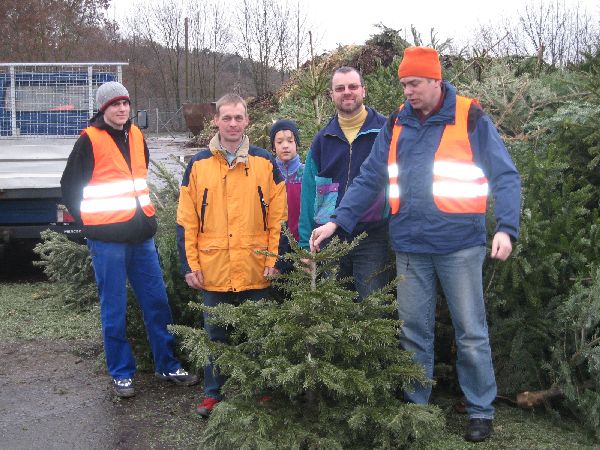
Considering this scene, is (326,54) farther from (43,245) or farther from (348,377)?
Result: (348,377)

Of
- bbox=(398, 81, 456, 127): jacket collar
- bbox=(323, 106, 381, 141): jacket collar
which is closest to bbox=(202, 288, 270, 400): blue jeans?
bbox=(323, 106, 381, 141): jacket collar

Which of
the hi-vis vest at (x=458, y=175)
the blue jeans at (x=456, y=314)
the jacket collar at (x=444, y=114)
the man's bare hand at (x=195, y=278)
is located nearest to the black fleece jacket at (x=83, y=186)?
the man's bare hand at (x=195, y=278)

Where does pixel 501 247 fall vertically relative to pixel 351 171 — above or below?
below

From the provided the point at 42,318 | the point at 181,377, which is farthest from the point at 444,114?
the point at 42,318

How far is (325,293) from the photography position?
3.61 metres

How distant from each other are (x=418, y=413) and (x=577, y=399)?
3.69 feet

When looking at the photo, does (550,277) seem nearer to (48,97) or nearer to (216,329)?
(216,329)

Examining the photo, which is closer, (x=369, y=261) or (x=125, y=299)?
(x=369, y=261)

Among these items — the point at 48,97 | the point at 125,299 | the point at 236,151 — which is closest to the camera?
the point at 236,151

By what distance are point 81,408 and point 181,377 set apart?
2.29ft

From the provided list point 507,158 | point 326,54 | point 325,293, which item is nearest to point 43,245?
point 325,293

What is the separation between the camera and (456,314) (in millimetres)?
3947

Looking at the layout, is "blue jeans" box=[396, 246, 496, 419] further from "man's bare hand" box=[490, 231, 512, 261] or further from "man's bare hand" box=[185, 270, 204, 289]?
"man's bare hand" box=[185, 270, 204, 289]

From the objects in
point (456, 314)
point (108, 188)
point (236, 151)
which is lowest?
point (456, 314)
